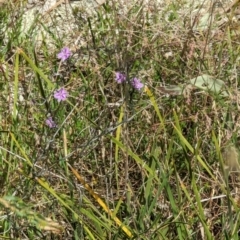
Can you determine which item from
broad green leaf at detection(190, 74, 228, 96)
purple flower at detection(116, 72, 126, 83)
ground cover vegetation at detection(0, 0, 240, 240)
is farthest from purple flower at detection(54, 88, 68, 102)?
broad green leaf at detection(190, 74, 228, 96)

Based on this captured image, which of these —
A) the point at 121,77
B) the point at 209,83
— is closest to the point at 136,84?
the point at 121,77

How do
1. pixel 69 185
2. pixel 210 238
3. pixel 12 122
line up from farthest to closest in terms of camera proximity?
pixel 12 122 < pixel 69 185 < pixel 210 238

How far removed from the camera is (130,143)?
1714 millimetres

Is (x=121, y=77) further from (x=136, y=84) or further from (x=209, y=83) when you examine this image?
(x=209, y=83)

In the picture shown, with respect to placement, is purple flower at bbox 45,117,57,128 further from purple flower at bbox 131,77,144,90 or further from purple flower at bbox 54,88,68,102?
purple flower at bbox 131,77,144,90

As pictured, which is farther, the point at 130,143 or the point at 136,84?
the point at 136,84

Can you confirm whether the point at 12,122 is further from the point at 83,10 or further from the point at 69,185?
the point at 83,10

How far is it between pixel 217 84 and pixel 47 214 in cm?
59

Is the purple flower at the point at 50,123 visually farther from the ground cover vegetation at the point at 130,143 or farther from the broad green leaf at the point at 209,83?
the broad green leaf at the point at 209,83

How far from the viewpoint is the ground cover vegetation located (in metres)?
1.55

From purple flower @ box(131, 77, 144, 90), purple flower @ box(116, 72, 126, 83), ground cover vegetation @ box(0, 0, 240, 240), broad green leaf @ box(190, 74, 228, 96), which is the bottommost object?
ground cover vegetation @ box(0, 0, 240, 240)

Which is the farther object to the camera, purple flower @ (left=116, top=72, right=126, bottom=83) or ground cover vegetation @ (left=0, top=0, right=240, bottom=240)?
purple flower @ (left=116, top=72, right=126, bottom=83)

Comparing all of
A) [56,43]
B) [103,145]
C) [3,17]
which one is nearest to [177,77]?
[103,145]

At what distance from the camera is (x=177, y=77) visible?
2074 millimetres
